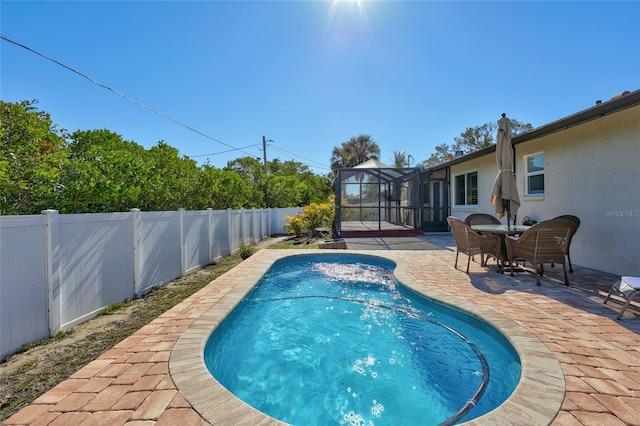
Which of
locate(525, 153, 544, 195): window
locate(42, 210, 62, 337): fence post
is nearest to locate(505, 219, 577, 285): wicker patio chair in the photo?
locate(525, 153, 544, 195): window

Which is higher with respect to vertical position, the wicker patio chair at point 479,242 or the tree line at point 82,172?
the tree line at point 82,172

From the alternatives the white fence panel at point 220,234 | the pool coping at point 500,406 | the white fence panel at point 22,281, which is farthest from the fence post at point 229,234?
Result: the white fence panel at point 22,281

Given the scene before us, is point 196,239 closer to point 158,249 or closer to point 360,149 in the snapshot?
point 158,249

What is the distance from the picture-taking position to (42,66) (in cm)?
820

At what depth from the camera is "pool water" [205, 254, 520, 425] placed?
2.70 metres

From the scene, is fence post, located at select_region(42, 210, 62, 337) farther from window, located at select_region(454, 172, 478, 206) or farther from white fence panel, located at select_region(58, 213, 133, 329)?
window, located at select_region(454, 172, 478, 206)

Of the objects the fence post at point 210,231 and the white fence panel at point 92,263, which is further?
the fence post at point 210,231

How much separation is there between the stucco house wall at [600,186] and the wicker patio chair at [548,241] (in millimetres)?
1581

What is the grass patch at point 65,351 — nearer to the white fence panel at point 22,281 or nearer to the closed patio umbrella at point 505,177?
the white fence panel at point 22,281

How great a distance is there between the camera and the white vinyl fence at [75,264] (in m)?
3.10

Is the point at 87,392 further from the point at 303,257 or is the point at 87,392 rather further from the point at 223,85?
the point at 223,85

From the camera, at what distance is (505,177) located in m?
6.67

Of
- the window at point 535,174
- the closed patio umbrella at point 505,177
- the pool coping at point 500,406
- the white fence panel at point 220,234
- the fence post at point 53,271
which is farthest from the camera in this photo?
the white fence panel at point 220,234

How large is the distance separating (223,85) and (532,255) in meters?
14.3
